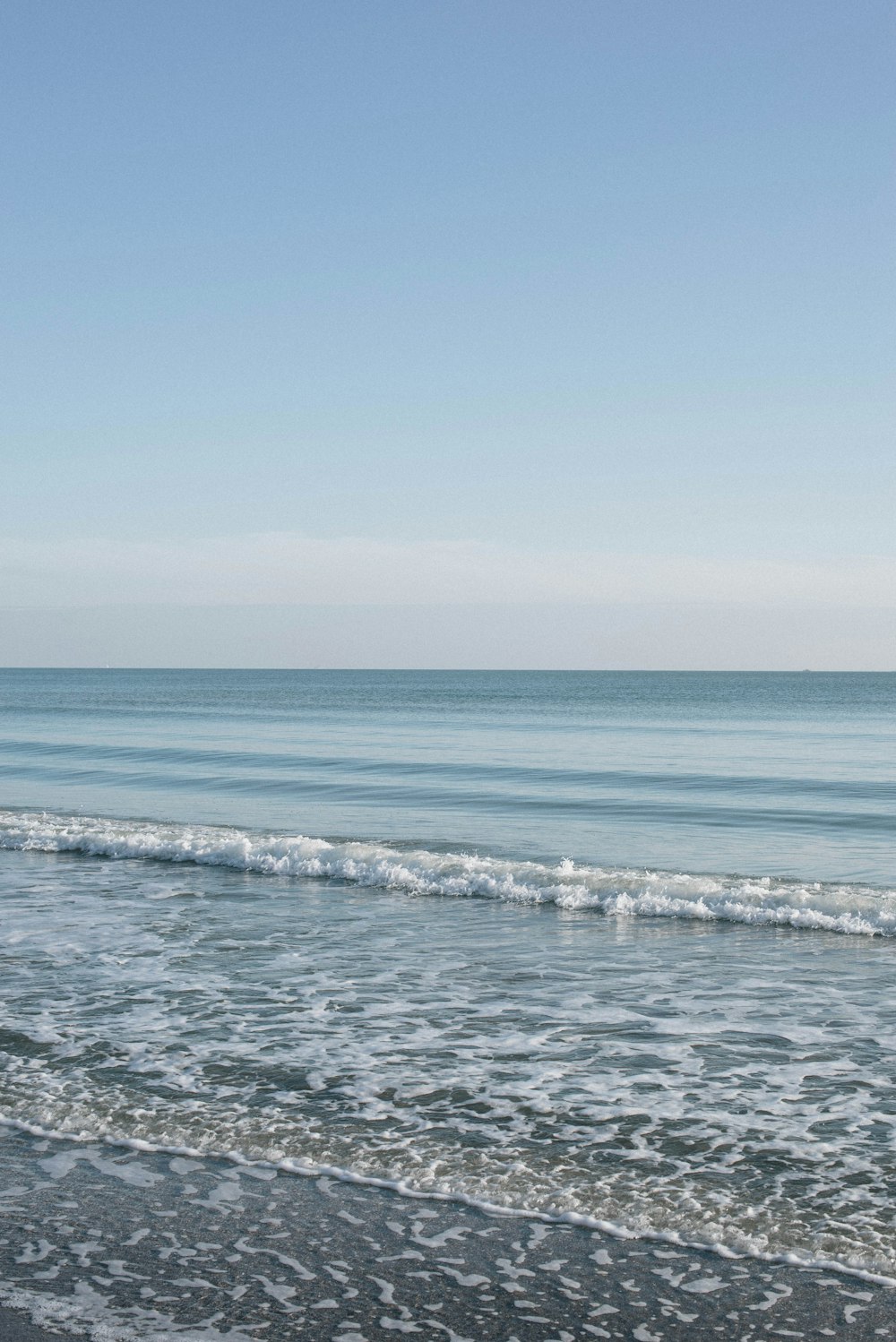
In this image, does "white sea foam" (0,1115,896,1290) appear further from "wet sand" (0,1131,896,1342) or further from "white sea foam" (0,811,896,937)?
"white sea foam" (0,811,896,937)

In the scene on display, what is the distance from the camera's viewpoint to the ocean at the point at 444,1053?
522 cm

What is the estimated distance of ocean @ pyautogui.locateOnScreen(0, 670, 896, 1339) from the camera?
5.22 metres

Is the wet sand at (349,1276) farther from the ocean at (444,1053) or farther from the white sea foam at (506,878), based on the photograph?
the white sea foam at (506,878)

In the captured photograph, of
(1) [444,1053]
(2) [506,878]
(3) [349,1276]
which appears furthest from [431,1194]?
(2) [506,878]

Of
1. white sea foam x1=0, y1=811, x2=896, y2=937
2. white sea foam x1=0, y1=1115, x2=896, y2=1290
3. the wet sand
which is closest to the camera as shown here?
the wet sand

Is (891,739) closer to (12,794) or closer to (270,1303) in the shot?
(12,794)

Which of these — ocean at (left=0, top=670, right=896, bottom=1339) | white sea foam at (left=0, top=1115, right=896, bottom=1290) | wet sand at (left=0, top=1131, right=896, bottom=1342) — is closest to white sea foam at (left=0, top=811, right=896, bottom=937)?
ocean at (left=0, top=670, right=896, bottom=1339)

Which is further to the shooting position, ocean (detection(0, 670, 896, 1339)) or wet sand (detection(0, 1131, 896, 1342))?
ocean (detection(0, 670, 896, 1339))

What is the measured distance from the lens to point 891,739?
43844mm

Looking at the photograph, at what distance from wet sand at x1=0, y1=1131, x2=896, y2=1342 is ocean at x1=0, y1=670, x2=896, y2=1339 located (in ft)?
0.07

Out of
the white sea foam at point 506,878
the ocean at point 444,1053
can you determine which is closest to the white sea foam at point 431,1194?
the ocean at point 444,1053

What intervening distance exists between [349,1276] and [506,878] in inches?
418

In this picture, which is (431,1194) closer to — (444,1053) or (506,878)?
(444,1053)

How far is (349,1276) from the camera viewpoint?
5.00 m
